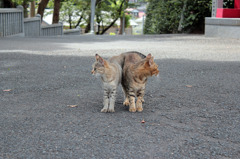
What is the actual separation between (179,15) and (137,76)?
1605 centimetres

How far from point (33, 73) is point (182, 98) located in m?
3.41

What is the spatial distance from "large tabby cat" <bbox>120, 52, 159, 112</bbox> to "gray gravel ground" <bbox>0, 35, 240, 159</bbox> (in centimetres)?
21

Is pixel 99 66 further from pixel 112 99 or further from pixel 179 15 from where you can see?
pixel 179 15

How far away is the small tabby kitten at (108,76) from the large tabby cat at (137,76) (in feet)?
0.46

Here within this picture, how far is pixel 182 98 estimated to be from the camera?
538 centimetres

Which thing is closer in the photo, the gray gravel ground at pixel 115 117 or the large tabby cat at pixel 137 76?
the gray gravel ground at pixel 115 117

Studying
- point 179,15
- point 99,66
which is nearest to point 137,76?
point 99,66

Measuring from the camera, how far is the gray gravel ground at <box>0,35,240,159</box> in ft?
10.8

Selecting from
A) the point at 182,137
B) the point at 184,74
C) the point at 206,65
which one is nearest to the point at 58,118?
the point at 182,137

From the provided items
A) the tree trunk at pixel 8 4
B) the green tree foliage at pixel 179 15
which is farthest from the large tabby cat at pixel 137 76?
the tree trunk at pixel 8 4

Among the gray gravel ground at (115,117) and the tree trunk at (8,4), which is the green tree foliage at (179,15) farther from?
the gray gravel ground at (115,117)

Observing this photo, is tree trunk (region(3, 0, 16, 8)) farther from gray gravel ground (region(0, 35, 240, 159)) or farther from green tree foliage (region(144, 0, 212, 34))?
gray gravel ground (region(0, 35, 240, 159))

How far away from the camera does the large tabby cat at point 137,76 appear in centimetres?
432

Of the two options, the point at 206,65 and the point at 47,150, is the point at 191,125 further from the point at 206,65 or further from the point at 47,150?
the point at 206,65
